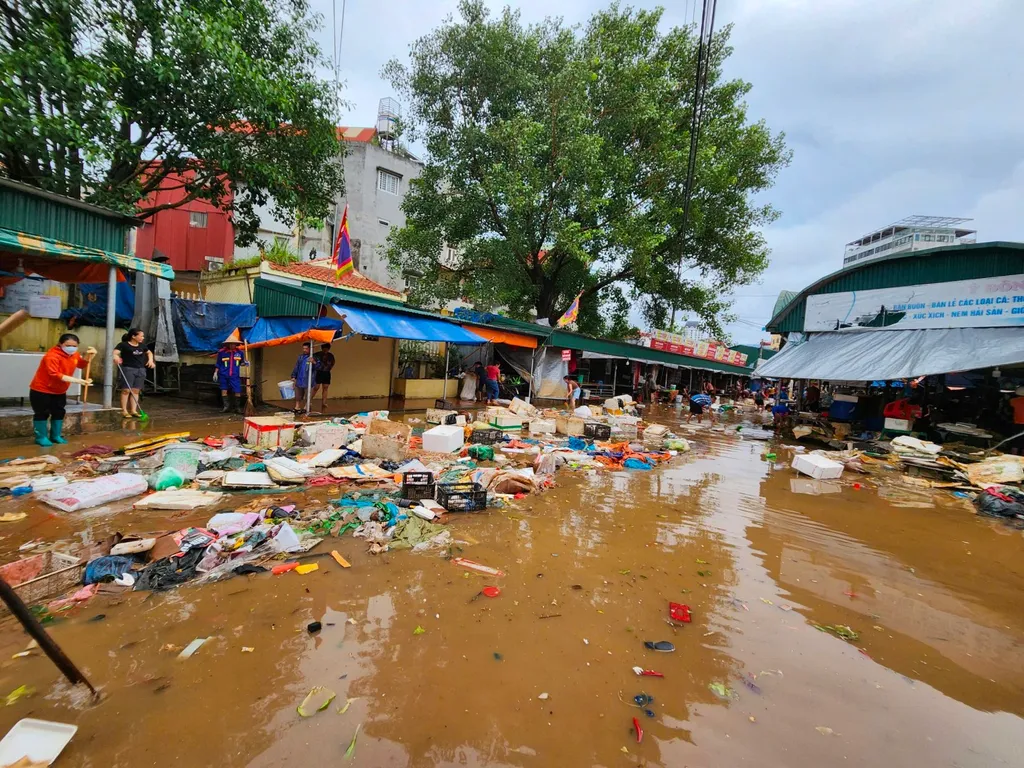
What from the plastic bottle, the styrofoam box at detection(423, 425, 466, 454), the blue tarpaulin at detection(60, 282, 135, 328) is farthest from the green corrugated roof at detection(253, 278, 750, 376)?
the plastic bottle

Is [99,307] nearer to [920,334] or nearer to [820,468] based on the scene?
[820,468]

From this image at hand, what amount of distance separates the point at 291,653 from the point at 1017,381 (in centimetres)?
1802

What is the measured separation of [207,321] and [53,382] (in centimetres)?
636

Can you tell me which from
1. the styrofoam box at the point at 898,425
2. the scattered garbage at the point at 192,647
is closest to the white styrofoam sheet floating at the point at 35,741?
the scattered garbage at the point at 192,647

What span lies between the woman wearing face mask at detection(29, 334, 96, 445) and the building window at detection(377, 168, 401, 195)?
68.7 feet

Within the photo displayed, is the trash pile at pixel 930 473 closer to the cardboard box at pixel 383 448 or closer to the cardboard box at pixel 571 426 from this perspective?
the cardboard box at pixel 571 426

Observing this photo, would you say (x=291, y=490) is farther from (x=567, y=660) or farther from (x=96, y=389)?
(x=96, y=389)

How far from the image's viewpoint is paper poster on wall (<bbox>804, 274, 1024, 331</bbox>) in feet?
35.2

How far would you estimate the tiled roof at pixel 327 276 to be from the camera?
14.9 meters

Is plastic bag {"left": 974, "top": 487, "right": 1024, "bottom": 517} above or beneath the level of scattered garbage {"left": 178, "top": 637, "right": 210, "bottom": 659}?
above

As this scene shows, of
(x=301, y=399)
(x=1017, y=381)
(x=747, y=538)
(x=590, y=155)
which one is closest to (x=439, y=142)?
(x=590, y=155)

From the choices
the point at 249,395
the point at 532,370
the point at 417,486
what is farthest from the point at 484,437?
the point at 532,370

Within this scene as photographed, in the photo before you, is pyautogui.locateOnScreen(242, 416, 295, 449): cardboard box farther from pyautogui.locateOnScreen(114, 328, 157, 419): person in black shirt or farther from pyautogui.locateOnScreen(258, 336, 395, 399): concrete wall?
pyautogui.locateOnScreen(258, 336, 395, 399): concrete wall

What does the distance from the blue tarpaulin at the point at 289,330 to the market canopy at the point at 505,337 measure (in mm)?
4771
